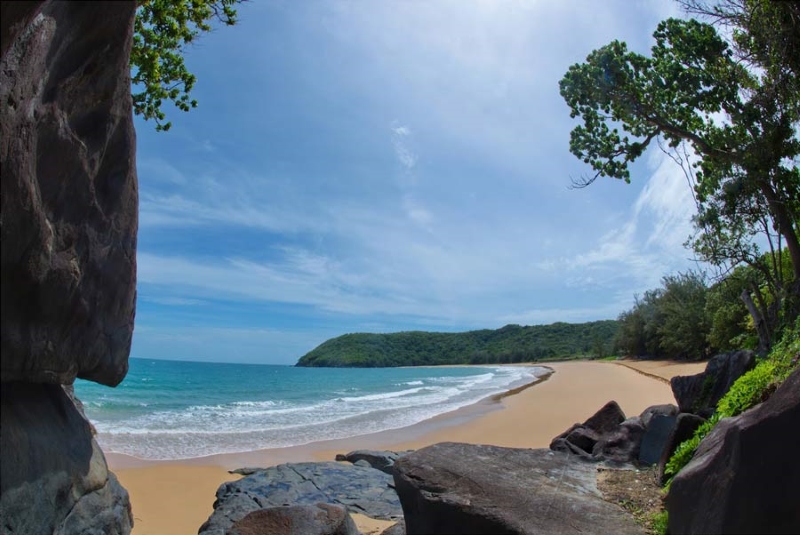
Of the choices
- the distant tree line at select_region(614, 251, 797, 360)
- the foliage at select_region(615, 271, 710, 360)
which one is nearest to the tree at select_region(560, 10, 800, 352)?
the distant tree line at select_region(614, 251, 797, 360)

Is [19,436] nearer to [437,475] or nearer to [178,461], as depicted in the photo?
[437,475]

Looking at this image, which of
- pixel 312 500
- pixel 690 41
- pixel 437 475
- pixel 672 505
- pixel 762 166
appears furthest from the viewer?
pixel 690 41

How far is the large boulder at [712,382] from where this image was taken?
852 cm

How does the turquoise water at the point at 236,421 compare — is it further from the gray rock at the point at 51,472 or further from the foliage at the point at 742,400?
the foliage at the point at 742,400

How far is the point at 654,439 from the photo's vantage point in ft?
26.1

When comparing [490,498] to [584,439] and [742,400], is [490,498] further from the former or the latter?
[584,439]

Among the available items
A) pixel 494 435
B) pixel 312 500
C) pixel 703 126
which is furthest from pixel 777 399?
pixel 494 435

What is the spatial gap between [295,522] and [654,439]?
568 centimetres

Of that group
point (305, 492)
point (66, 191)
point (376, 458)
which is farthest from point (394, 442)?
point (66, 191)

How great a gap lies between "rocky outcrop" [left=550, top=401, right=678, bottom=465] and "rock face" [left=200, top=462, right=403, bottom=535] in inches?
121

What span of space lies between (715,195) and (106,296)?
52.7 feet

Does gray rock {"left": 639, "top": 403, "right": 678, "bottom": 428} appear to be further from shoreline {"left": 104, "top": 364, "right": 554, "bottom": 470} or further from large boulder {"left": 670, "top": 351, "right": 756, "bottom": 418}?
shoreline {"left": 104, "top": 364, "right": 554, "bottom": 470}

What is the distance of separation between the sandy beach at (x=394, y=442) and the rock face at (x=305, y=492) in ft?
1.71

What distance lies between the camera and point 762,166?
1171cm
